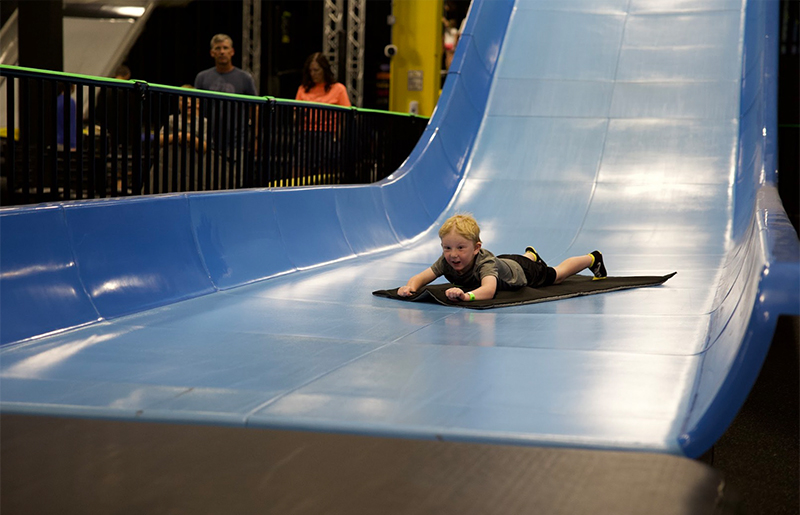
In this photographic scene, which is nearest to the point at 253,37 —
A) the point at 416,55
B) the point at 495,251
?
the point at 416,55

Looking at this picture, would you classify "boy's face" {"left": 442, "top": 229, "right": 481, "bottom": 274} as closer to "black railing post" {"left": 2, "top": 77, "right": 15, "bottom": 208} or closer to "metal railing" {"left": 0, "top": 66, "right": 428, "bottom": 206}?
"metal railing" {"left": 0, "top": 66, "right": 428, "bottom": 206}

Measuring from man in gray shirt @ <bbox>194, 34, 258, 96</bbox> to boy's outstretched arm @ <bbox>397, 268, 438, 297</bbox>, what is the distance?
3849 millimetres

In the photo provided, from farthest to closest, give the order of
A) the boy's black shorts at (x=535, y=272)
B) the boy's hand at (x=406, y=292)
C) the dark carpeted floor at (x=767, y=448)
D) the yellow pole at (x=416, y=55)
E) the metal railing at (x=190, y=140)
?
the yellow pole at (x=416, y=55) < the boy's black shorts at (x=535, y=272) < the boy's hand at (x=406, y=292) < the metal railing at (x=190, y=140) < the dark carpeted floor at (x=767, y=448)

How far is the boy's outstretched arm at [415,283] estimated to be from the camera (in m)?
4.76

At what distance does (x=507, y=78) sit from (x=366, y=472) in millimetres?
8314

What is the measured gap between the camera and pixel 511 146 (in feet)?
29.6

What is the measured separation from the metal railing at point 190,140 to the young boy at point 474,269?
1.69 meters

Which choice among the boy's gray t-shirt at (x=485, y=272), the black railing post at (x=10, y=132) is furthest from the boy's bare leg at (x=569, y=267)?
the black railing post at (x=10, y=132)

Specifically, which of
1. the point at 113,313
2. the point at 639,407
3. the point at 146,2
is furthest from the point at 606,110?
the point at 146,2

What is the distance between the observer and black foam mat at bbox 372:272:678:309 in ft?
15.2

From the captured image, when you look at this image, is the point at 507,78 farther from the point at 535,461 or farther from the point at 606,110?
the point at 535,461

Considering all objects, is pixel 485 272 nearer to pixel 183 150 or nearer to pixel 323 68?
pixel 183 150

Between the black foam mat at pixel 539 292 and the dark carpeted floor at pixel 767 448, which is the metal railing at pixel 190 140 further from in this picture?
the dark carpeted floor at pixel 767 448

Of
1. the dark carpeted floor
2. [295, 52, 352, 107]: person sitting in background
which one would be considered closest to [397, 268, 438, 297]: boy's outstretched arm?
the dark carpeted floor
